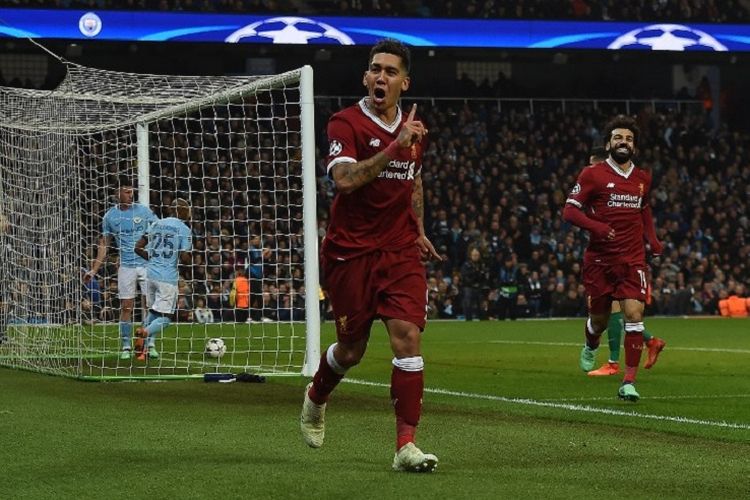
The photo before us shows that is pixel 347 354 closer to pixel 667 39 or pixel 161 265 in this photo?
pixel 161 265

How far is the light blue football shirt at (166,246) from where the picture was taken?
15109mm

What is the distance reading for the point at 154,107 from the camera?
640 inches

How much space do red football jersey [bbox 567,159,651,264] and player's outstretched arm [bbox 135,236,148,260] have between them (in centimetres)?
530

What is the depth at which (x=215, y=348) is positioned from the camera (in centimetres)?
1538

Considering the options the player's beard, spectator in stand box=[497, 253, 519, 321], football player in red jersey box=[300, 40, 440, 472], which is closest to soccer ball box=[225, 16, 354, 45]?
spectator in stand box=[497, 253, 519, 321]

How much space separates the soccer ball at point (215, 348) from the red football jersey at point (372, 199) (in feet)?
26.5

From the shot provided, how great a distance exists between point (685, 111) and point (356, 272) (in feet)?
117

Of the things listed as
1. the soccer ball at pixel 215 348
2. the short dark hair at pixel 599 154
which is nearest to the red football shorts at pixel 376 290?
the short dark hair at pixel 599 154

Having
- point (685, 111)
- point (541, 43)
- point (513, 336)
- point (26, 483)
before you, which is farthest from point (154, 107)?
point (685, 111)

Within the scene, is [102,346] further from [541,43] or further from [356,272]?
[541,43]

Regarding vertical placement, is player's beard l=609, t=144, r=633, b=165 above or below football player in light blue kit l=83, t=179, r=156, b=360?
above

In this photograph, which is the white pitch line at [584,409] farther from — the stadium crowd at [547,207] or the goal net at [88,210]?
the stadium crowd at [547,207]

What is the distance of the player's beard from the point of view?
11875mm

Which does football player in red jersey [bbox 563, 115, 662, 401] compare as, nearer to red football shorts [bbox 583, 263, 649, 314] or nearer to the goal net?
red football shorts [bbox 583, 263, 649, 314]
